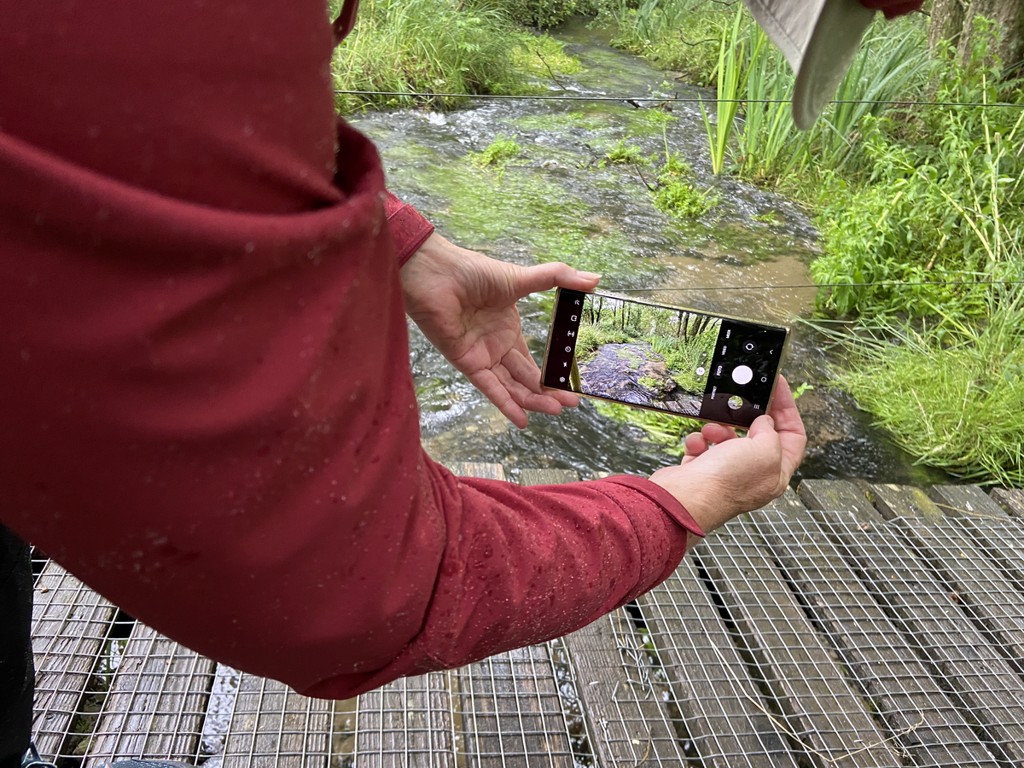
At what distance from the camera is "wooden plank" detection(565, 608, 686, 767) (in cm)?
148

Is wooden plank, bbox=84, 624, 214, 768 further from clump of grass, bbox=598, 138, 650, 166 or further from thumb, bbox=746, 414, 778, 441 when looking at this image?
clump of grass, bbox=598, 138, 650, 166

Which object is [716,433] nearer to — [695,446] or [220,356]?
[695,446]

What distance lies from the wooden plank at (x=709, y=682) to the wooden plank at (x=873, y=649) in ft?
0.64

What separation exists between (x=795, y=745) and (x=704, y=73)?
20.7 feet

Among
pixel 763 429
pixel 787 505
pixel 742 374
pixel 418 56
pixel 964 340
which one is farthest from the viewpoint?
pixel 418 56

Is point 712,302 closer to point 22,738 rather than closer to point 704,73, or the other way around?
point 22,738

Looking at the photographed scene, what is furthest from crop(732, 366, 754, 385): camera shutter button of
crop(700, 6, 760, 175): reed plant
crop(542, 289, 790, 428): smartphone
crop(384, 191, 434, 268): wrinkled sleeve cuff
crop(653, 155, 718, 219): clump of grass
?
crop(700, 6, 760, 175): reed plant

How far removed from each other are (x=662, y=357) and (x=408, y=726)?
86 centimetres

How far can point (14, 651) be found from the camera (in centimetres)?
97

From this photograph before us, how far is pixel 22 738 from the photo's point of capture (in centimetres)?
102

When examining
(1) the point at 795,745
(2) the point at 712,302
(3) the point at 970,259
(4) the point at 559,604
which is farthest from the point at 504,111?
(4) the point at 559,604

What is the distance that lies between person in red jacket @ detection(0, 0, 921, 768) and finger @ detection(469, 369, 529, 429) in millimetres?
719

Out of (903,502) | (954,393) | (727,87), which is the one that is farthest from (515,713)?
(727,87)

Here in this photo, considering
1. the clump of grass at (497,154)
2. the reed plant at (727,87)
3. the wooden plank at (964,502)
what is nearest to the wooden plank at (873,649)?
the wooden plank at (964,502)
